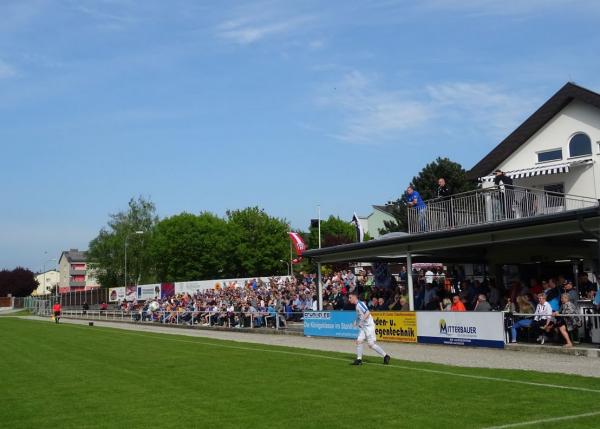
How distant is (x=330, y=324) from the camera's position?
26781mm

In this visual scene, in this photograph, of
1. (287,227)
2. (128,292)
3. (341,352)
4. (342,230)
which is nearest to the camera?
(341,352)

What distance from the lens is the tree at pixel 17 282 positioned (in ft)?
416

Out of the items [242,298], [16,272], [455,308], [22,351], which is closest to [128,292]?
[242,298]

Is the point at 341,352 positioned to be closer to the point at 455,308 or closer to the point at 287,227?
the point at 455,308

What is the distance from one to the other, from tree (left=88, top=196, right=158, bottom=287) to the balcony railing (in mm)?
76776

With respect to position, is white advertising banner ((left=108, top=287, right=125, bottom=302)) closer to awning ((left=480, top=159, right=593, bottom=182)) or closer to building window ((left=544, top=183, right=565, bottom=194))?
awning ((left=480, top=159, right=593, bottom=182))

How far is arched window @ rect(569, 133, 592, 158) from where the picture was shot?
2699cm

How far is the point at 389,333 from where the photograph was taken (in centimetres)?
2395

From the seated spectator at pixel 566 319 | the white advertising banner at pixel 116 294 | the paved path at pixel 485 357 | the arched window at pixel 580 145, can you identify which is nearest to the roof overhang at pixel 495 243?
the seated spectator at pixel 566 319

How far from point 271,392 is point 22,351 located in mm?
13965

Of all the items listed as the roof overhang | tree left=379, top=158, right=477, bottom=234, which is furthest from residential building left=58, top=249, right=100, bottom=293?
the roof overhang

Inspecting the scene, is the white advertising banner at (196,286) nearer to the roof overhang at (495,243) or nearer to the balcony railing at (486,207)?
the roof overhang at (495,243)

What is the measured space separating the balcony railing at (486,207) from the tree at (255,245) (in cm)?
6680

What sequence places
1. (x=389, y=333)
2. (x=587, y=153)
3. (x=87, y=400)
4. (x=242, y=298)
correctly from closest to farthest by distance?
(x=87, y=400), (x=389, y=333), (x=587, y=153), (x=242, y=298)
